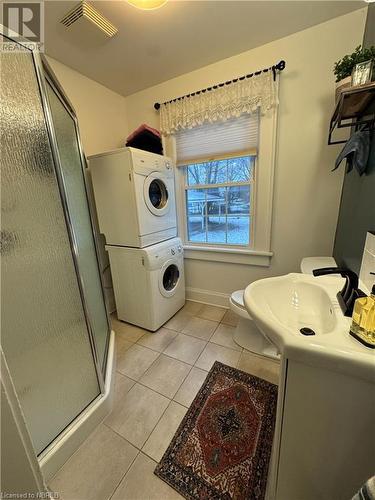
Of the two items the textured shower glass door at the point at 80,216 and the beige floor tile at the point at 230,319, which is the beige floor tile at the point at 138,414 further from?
the beige floor tile at the point at 230,319

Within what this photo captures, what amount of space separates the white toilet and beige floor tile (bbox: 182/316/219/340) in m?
0.26

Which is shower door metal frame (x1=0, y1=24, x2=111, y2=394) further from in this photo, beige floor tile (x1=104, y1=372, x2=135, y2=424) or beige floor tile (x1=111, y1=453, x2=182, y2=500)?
beige floor tile (x1=111, y1=453, x2=182, y2=500)

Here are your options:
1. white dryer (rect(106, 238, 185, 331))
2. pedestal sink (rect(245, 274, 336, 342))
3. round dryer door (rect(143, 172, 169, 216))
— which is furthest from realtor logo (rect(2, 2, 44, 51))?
pedestal sink (rect(245, 274, 336, 342))

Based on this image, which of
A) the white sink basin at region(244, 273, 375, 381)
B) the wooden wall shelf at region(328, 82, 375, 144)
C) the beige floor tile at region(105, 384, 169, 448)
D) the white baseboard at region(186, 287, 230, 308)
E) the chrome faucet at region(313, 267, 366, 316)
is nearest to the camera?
the white sink basin at region(244, 273, 375, 381)

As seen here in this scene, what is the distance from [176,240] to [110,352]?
1203 mm

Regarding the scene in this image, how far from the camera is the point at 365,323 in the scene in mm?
589

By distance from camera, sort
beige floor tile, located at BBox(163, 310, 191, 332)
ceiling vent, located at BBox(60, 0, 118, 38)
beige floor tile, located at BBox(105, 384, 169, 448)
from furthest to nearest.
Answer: beige floor tile, located at BBox(163, 310, 191, 332), ceiling vent, located at BBox(60, 0, 118, 38), beige floor tile, located at BBox(105, 384, 169, 448)

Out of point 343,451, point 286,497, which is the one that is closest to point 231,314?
point 286,497

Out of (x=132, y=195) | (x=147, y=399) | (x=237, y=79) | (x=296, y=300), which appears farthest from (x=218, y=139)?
(x=147, y=399)

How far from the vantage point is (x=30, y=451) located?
489mm

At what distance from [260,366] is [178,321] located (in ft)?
3.02

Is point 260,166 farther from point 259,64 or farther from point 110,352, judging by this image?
point 110,352

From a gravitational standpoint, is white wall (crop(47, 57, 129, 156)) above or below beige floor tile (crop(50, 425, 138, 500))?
above

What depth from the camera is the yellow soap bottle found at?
22.7 inches
